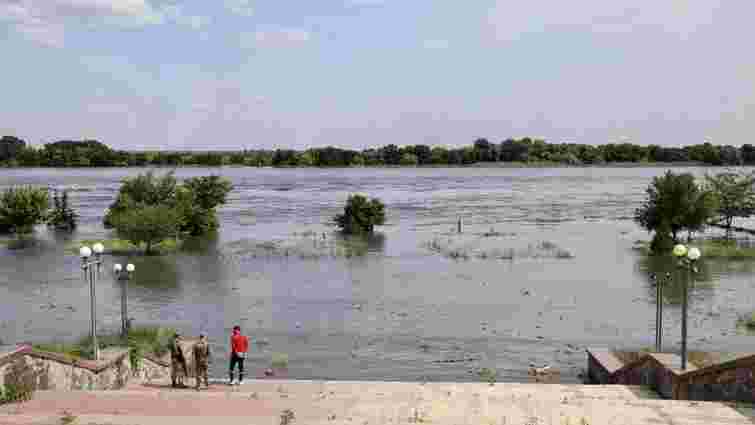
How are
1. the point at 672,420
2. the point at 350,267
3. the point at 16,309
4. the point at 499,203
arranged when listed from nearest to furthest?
the point at 672,420
the point at 16,309
the point at 350,267
the point at 499,203

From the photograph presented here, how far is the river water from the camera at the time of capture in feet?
87.6

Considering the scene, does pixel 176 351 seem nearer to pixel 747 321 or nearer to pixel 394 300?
pixel 394 300

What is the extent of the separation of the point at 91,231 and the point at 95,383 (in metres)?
61.3

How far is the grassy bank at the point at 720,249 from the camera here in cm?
5050

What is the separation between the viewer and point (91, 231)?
75.5 metres

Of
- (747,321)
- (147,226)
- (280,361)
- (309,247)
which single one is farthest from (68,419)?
(309,247)

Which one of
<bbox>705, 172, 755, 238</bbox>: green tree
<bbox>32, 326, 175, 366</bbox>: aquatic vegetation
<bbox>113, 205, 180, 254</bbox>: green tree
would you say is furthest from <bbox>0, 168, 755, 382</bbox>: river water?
<bbox>705, 172, 755, 238</bbox>: green tree

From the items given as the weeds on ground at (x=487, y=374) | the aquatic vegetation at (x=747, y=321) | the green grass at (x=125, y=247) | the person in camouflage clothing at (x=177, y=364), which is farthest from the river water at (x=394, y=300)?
the person in camouflage clothing at (x=177, y=364)

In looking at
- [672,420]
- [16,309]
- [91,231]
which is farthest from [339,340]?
[91,231]

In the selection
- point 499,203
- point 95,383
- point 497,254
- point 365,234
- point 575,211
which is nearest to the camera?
point 95,383

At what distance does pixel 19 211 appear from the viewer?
72.0 metres

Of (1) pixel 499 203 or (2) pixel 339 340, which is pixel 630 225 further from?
(2) pixel 339 340

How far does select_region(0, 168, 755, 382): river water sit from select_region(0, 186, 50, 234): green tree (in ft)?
19.9

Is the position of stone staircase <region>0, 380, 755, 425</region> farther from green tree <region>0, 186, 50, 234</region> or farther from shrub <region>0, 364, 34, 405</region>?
green tree <region>0, 186, 50, 234</region>
